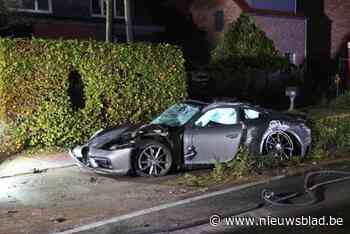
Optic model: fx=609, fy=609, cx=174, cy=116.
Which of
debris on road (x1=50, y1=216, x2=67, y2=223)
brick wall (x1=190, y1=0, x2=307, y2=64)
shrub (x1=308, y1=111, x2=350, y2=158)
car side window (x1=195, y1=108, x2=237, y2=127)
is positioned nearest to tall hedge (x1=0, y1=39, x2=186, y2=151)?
car side window (x1=195, y1=108, x2=237, y2=127)

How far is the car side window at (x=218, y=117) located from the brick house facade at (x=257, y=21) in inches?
909

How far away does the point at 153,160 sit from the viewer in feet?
34.2

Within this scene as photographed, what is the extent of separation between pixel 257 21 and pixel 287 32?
283cm

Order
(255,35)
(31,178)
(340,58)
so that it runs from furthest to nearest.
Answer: (340,58) → (255,35) → (31,178)

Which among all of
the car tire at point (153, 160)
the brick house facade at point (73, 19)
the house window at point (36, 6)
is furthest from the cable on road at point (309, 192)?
the house window at point (36, 6)

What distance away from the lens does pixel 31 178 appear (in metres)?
10.8

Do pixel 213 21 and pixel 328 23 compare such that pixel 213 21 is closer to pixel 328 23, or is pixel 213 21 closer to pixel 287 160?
pixel 328 23

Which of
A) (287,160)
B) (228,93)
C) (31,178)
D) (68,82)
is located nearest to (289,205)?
(287,160)

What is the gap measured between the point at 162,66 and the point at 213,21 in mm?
20961

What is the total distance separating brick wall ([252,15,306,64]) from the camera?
114 feet

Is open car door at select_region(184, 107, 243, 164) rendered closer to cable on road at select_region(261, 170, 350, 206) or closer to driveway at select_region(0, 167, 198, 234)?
driveway at select_region(0, 167, 198, 234)

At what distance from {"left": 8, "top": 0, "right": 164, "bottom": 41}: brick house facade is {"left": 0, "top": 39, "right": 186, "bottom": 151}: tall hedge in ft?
46.7

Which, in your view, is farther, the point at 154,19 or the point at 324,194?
the point at 154,19

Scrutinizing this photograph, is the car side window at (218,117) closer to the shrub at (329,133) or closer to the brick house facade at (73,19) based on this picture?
the shrub at (329,133)
